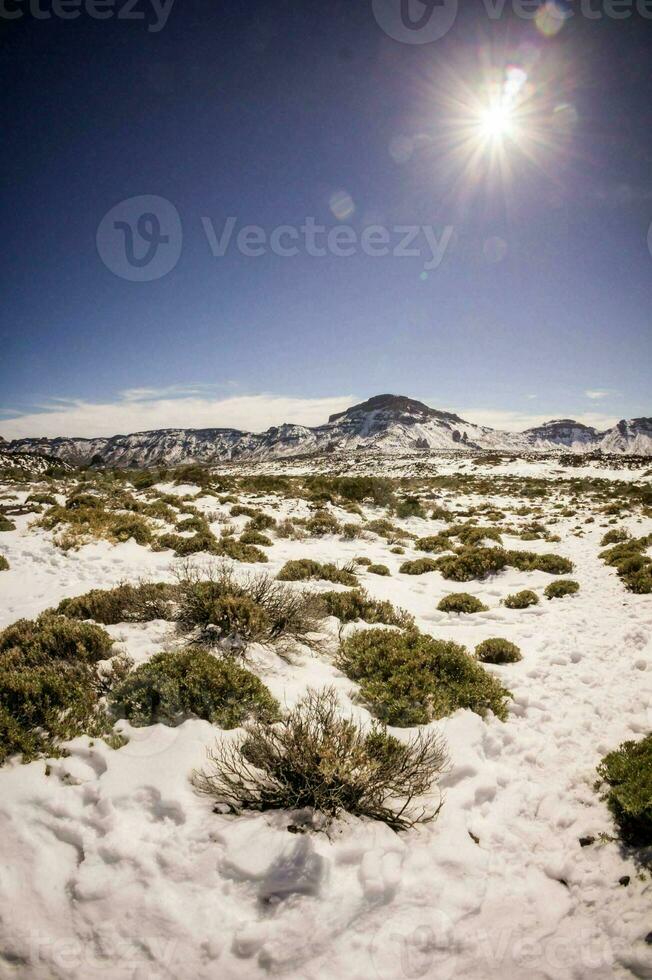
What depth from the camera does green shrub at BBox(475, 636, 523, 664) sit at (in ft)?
20.2

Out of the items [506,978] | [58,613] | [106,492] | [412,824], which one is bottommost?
[506,978]

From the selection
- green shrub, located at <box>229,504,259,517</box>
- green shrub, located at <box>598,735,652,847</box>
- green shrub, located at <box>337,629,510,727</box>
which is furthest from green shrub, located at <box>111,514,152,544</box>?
green shrub, located at <box>598,735,652,847</box>

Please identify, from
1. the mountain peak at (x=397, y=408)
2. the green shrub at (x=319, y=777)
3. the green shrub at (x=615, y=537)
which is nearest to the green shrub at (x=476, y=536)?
the green shrub at (x=615, y=537)

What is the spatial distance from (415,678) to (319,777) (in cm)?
223

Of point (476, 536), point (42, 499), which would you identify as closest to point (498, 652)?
point (476, 536)

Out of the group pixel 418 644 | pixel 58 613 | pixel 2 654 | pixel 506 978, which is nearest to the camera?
pixel 506 978

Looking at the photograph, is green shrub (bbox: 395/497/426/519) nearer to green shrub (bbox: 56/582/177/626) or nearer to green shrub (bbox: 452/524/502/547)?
green shrub (bbox: 452/524/502/547)

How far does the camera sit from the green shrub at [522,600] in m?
8.54

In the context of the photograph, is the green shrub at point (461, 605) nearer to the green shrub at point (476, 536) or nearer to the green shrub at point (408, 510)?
the green shrub at point (476, 536)

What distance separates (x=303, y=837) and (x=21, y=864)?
6.42ft

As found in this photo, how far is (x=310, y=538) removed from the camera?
1391cm

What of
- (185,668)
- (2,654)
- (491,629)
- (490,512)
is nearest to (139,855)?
(185,668)

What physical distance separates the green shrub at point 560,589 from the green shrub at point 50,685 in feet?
28.3

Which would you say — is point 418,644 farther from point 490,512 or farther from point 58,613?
point 490,512
